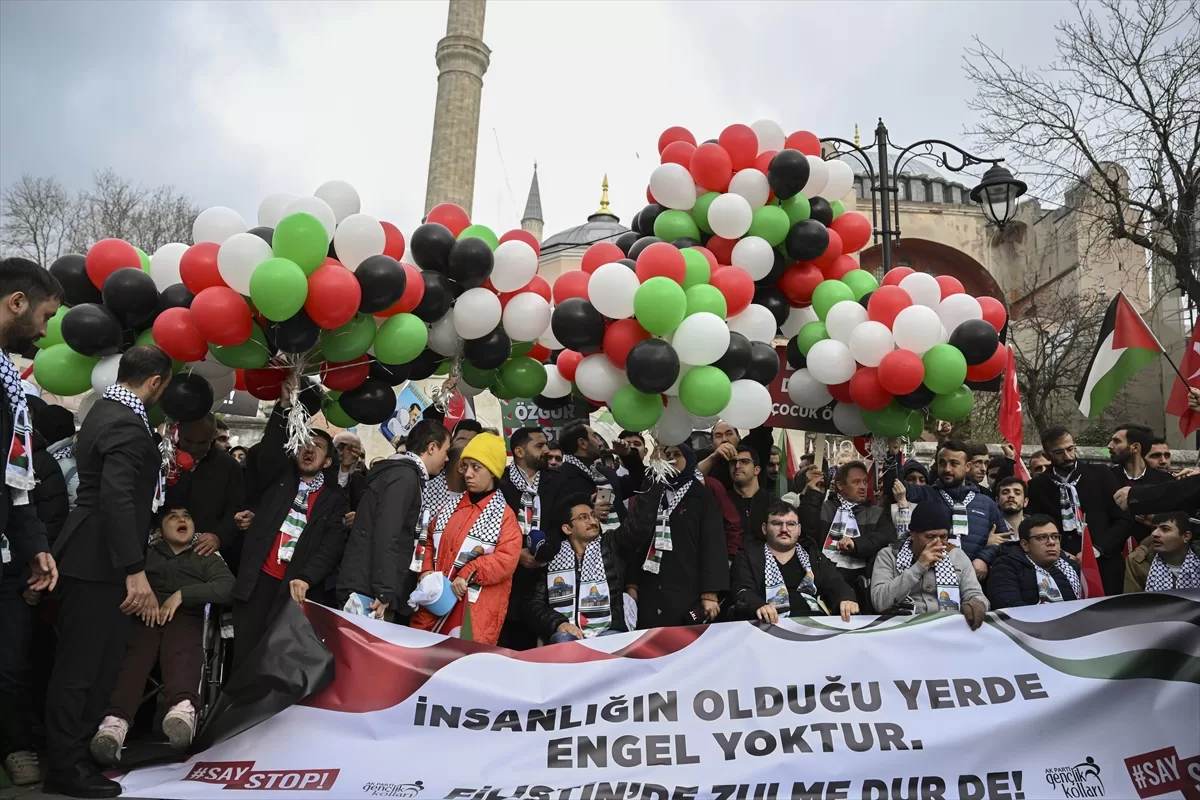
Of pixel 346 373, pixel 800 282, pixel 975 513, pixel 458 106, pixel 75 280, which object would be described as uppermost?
pixel 458 106

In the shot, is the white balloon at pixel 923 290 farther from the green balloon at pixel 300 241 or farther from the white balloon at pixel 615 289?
the green balloon at pixel 300 241

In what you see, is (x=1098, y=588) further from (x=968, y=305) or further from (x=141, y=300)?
(x=141, y=300)

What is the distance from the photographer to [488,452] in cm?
570

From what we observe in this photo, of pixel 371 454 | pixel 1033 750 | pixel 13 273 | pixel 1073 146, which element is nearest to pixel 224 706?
pixel 13 273

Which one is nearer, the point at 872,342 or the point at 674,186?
the point at 872,342

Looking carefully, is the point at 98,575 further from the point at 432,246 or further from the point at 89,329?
the point at 432,246

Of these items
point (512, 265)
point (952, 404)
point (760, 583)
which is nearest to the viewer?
point (760, 583)

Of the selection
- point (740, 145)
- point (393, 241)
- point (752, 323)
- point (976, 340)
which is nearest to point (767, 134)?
point (740, 145)

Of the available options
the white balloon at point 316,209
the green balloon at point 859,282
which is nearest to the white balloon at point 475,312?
the white balloon at point 316,209

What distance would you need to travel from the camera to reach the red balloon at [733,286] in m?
6.07

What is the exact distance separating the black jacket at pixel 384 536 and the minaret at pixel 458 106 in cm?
2342

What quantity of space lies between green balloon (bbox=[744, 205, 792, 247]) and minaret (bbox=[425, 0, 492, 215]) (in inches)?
870

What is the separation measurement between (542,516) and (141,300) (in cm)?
313

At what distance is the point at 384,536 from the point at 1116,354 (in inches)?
238
